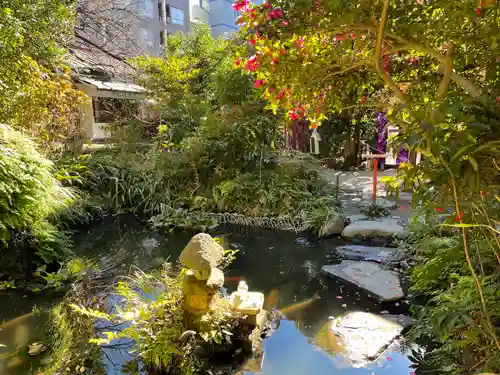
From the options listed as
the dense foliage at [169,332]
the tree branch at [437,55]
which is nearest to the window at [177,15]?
the dense foliage at [169,332]

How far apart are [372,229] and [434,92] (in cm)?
312

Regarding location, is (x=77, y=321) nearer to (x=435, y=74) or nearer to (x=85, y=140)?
(x=435, y=74)

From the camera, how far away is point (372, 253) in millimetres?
4840

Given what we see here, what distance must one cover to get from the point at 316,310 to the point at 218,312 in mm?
1236

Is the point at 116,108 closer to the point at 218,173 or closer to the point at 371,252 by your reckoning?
the point at 218,173

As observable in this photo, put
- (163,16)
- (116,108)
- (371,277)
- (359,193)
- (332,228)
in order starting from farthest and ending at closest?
(163,16)
(116,108)
(359,193)
(332,228)
(371,277)

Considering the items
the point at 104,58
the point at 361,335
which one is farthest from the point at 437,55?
the point at 104,58

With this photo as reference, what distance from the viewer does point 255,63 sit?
233cm

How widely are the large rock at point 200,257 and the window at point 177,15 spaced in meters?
24.3

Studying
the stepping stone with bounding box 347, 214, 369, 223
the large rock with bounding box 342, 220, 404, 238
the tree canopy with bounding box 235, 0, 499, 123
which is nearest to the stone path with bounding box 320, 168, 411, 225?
the stepping stone with bounding box 347, 214, 369, 223

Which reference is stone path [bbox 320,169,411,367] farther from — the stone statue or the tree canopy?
the tree canopy

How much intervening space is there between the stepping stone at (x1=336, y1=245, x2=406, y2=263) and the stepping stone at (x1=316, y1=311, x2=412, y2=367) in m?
1.25

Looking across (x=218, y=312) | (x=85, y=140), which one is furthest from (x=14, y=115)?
(x=218, y=312)

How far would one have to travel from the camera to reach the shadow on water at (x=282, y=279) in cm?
286
